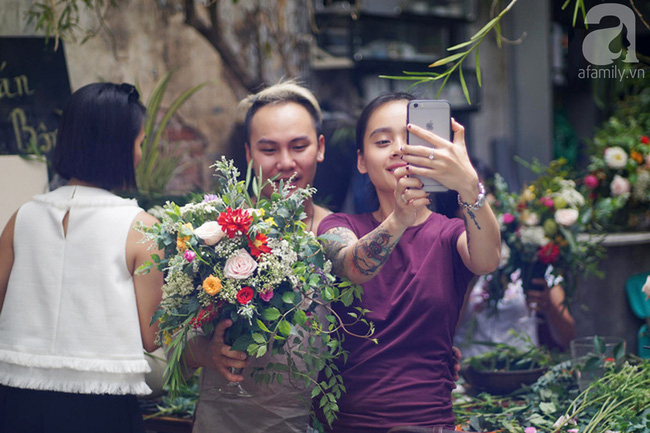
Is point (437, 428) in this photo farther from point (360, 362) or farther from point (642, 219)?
point (642, 219)

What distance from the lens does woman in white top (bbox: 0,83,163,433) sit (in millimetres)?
1790

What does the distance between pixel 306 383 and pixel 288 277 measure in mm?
325

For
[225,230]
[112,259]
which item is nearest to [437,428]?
[225,230]

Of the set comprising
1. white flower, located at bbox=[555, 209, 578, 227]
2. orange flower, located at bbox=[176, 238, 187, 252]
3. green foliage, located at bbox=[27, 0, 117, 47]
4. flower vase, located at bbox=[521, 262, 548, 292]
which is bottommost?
flower vase, located at bbox=[521, 262, 548, 292]

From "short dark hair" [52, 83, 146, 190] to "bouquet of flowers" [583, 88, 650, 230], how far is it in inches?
100

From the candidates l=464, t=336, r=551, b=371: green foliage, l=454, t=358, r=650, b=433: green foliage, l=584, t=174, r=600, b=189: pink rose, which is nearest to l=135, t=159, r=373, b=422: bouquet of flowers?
l=454, t=358, r=650, b=433: green foliage

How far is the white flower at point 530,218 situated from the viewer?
2.65 meters

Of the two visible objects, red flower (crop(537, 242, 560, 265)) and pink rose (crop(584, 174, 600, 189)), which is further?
pink rose (crop(584, 174, 600, 189))

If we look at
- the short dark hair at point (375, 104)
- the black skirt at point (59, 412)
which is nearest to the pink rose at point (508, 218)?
the short dark hair at point (375, 104)

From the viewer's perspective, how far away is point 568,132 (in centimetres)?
577

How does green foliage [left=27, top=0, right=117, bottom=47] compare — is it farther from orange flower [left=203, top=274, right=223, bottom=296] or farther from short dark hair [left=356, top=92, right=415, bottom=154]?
orange flower [left=203, top=274, right=223, bottom=296]

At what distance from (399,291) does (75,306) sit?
3.14 feet

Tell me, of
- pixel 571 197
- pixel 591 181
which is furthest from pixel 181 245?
pixel 591 181

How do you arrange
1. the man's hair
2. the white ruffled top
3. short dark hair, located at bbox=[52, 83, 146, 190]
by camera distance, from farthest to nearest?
the man's hair, short dark hair, located at bbox=[52, 83, 146, 190], the white ruffled top
